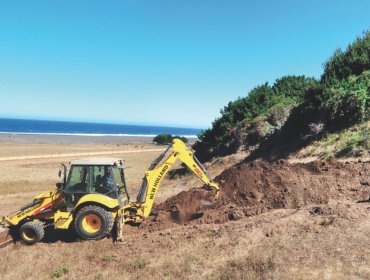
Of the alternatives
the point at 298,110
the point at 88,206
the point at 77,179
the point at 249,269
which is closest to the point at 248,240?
the point at 249,269

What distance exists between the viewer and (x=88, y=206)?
12.4 meters

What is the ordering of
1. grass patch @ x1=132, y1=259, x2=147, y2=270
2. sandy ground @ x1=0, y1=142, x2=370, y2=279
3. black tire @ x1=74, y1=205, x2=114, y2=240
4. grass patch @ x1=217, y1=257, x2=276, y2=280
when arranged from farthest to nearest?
1. black tire @ x1=74, y1=205, x2=114, y2=240
2. grass patch @ x1=132, y1=259, x2=147, y2=270
3. sandy ground @ x1=0, y1=142, x2=370, y2=279
4. grass patch @ x1=217, y1=257, x2=276, y2=280

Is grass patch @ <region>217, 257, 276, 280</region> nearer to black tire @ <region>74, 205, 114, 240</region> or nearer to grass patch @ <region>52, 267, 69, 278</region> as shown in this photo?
grass patch @ <region>52, 267, 69, 278</region>

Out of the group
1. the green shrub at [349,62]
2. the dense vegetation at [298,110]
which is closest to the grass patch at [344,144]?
the dense vegetation at [298,110]

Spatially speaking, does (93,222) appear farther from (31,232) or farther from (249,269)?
(249,269)

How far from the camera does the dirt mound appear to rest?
12.9 meters

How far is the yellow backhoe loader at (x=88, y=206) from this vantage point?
12.3 meters

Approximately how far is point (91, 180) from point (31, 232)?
2.47 meters

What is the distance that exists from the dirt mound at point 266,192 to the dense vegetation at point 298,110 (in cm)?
562

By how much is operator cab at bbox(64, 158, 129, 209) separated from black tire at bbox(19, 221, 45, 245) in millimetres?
1100

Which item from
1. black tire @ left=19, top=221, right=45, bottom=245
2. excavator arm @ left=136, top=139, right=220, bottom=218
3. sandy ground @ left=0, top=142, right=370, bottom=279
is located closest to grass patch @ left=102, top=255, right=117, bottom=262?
sandy ground @ left=0, top=142, right=370, bottom=279

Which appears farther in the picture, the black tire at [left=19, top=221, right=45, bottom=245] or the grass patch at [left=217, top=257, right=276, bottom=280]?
the black tire at [left=19, top=221, right=45, bottom=245]

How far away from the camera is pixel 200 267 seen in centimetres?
928

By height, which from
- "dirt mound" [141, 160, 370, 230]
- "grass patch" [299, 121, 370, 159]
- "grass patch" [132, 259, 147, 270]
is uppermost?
"grass patch" [299, 121, 370, 159]
